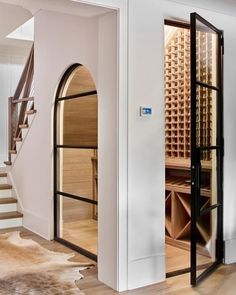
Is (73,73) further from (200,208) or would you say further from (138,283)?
(138,283)

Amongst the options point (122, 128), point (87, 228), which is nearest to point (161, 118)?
point (122, 128)

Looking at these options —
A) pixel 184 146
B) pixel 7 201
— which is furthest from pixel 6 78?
pixel 184 146

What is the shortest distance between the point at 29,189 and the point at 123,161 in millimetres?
2514

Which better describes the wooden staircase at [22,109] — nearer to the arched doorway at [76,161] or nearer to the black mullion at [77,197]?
the arched doorway at [76,161]

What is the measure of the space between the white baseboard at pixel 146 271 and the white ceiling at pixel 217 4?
7.57 feet

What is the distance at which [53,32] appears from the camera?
15.5 feet

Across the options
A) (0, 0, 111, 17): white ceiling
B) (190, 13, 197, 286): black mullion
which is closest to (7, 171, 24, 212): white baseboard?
(190, 13, 197, 286): black mullion

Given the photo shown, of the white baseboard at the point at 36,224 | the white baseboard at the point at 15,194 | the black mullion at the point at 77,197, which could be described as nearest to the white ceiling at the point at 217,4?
the black mullion at the point at 77,197

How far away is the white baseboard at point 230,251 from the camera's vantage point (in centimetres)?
386

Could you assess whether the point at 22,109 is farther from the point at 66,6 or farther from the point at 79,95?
the point at 66,6

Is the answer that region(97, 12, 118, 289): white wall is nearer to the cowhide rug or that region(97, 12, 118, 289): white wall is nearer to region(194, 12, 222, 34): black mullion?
the cowhide rug

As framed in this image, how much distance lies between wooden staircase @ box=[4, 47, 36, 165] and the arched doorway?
0.83 m

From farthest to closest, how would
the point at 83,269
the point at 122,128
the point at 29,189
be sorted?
the point at 29,189
the point at 83,269
the point at 122,128

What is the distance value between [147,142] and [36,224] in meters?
2.41
